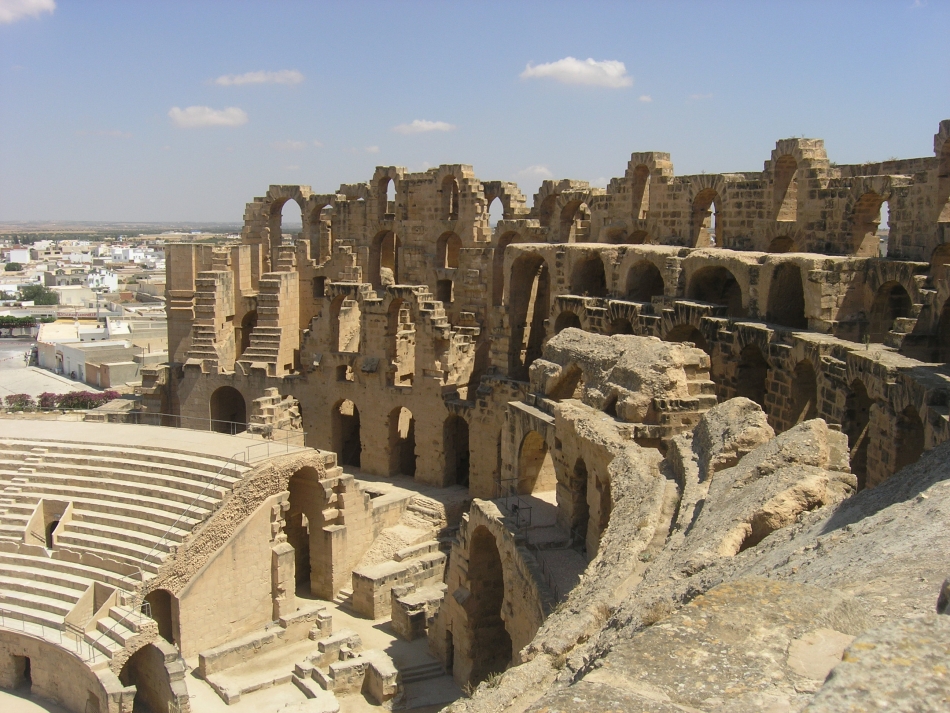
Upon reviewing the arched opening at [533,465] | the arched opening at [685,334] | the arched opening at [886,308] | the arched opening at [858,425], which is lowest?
the arched opening at [533,465]

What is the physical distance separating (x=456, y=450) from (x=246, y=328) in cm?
1002

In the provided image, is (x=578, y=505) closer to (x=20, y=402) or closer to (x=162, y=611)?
(x=162, y=611)

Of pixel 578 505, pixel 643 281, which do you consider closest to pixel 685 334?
pixel 643 281

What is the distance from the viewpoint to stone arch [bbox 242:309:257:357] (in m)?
29.4

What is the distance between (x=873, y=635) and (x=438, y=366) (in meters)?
20.1

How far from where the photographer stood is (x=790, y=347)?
1614cm

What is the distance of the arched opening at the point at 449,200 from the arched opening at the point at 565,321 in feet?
25.0

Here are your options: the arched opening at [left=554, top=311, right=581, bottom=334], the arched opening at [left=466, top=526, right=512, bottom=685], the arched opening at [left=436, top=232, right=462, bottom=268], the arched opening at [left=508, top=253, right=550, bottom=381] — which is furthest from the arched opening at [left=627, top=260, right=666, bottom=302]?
the arched opening at [left=466, top=526, right=512, bottom=685]

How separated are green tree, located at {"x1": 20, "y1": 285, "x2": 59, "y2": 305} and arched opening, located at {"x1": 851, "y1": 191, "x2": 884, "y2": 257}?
91412 millimetres

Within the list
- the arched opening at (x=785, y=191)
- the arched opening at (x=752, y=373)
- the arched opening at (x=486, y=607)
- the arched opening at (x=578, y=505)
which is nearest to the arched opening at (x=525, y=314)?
the arched opening at (x=785, y=191)

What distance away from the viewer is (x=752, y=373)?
707 inches

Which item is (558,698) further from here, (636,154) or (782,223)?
(636,154)

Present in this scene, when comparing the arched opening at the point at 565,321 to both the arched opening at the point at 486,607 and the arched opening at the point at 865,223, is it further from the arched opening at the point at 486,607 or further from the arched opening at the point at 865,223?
the arched opening at the point at 486,607

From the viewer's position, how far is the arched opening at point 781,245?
21438 millimetres
